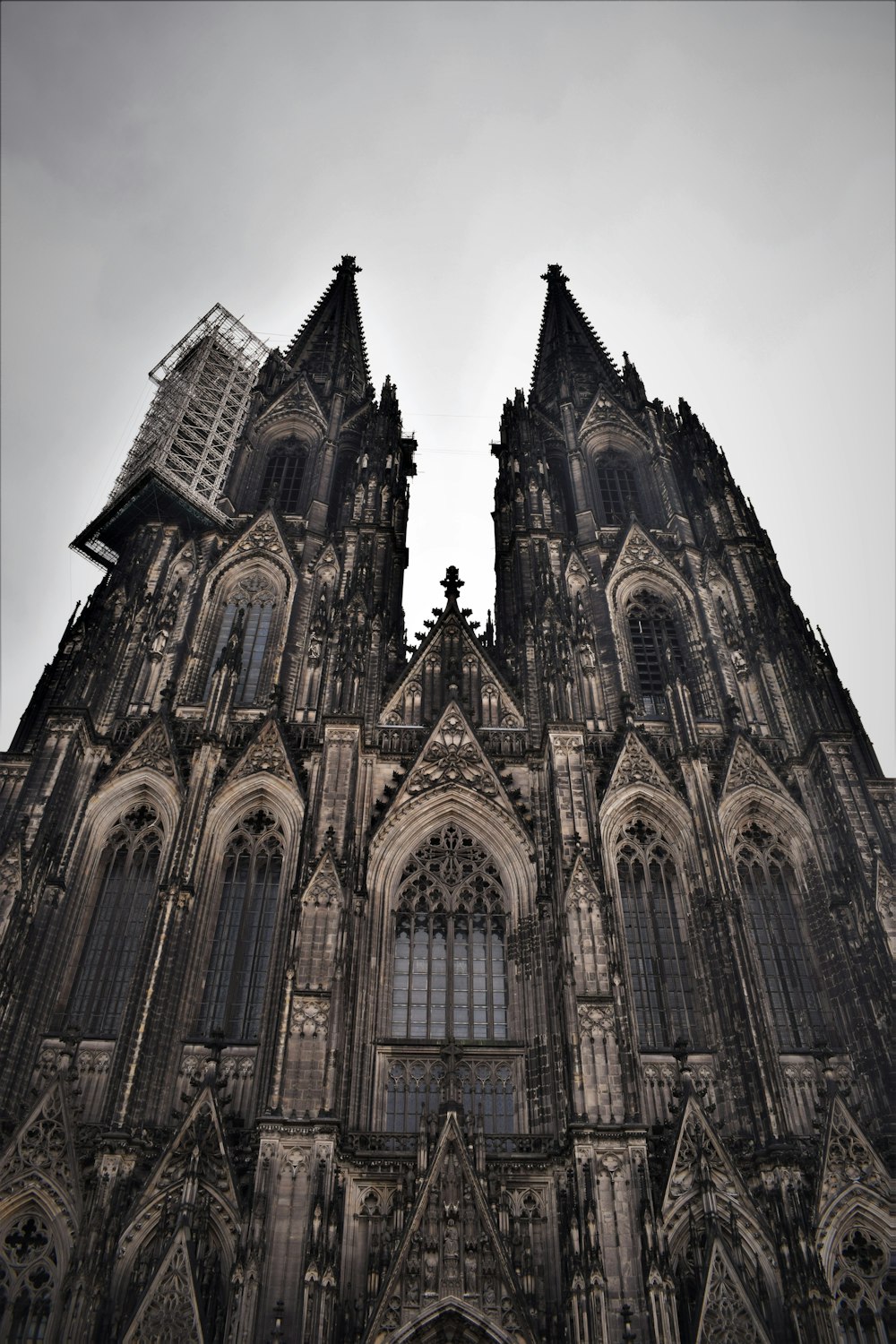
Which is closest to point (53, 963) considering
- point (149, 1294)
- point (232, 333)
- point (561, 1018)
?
point (149, 1294)

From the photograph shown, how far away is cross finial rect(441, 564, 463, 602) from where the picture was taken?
2911 cm

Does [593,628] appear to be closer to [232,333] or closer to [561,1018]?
[561,1018]

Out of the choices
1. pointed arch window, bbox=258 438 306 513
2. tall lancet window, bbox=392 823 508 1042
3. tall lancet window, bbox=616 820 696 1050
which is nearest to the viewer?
tall lancet window, bbox=392 823 508 1042

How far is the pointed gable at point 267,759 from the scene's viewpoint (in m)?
23.4

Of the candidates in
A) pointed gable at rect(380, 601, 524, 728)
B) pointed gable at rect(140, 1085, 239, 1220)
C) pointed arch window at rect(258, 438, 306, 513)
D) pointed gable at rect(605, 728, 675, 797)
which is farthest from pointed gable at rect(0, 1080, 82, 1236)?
pointed arch window at rect(258, 438, 306, 513)

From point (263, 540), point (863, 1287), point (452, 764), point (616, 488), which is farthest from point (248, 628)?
point (863, 1287)

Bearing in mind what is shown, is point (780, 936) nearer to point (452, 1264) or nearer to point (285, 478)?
point (452, 1264)

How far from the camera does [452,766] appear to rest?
77.9ft

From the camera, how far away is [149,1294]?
52.3 feet

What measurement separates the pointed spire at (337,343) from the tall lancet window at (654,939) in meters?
20.9

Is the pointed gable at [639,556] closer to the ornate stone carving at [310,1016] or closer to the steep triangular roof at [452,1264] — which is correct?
the ornate stone carving at [310,1016]

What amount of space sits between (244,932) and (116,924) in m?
2.60

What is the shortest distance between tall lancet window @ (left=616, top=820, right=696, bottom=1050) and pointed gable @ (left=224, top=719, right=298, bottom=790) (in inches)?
296

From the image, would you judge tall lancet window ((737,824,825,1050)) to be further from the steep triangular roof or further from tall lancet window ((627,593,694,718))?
the steep triangular roof
